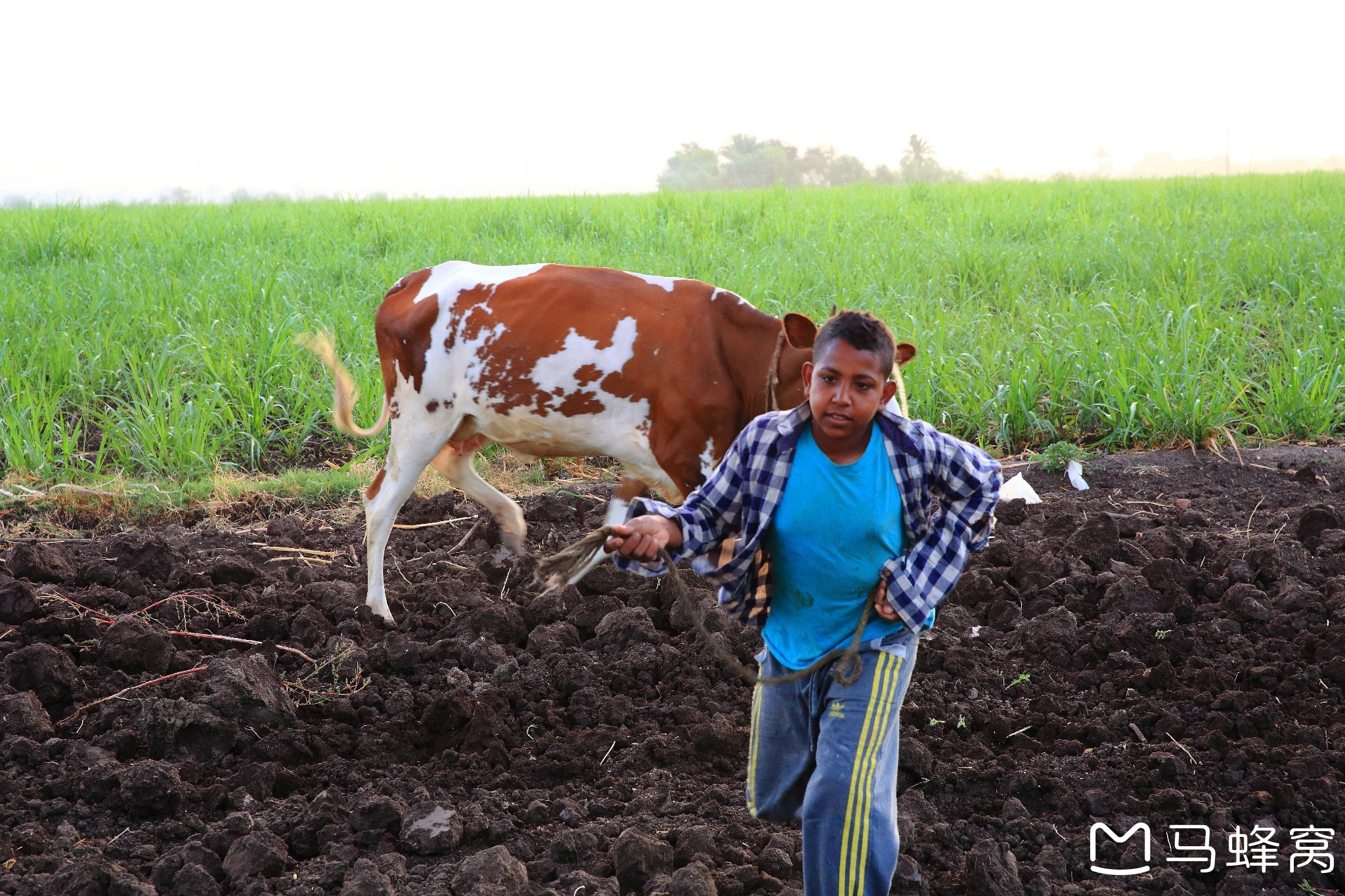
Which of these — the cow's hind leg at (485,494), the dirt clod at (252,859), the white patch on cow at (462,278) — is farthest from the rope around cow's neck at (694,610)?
the cow's hind leg at (485,494)

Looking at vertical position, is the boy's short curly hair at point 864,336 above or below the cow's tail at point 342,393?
above

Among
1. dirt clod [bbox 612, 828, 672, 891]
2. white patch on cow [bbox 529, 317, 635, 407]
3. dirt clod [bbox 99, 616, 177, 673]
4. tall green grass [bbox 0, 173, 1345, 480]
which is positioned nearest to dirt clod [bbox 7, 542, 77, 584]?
dirt clod [bbox 99, 616, 177, 673]

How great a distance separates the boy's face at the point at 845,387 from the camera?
251 cm

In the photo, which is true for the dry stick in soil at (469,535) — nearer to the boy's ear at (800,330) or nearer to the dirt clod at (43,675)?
the dirt clod at (43,675)

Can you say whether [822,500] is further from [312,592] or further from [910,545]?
[312,592]

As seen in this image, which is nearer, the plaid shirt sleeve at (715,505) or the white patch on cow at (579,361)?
the plaid shirt sleeve at (715,505)

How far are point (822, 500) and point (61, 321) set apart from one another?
356 inches

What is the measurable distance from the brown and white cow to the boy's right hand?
1.95m

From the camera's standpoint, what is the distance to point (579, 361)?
488 centimetres

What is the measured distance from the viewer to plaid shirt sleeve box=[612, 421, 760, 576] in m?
2.67

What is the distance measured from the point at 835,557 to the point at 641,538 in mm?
483

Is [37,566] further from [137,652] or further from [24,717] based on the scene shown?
[24,717]

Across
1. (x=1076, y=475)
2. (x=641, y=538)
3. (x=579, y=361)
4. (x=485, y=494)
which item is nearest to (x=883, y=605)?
(x=641, y=538)

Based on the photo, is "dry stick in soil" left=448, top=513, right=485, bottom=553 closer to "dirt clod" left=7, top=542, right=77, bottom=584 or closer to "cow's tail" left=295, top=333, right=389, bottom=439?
"cow's tail" left=295, top=333, right=389, bottom=439
